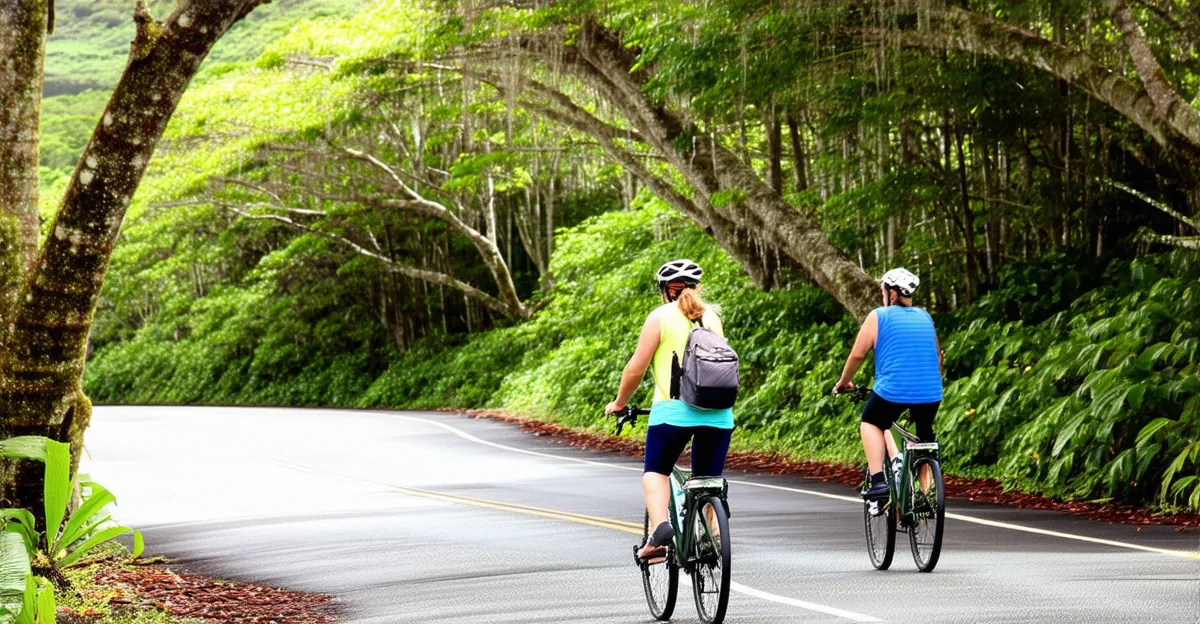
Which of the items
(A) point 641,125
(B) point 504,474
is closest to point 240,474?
(B) point 504,474

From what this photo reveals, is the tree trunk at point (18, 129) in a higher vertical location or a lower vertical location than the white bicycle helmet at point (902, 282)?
higher

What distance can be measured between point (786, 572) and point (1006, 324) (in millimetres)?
9868

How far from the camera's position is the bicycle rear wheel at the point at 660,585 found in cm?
776

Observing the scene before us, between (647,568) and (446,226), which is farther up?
(446,226)

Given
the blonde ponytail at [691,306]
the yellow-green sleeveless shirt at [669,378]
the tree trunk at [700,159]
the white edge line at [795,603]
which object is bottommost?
the white edge line at [795,603]

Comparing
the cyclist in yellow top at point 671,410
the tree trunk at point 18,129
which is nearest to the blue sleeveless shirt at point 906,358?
the cyclist in yellow top at point 671,410

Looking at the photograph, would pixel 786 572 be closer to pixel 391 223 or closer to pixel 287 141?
pixel 287 141

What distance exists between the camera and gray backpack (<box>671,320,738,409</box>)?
7266 millimetres

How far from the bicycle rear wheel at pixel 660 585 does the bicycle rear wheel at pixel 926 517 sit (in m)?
1.97

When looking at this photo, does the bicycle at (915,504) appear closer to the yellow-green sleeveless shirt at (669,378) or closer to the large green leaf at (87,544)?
the yellow-green sleeveless shirt at (669,378)

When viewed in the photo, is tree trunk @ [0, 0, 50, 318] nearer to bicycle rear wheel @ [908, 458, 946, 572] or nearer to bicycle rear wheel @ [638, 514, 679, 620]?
bicycle rear wheel @ [638, 514, 679, 620]

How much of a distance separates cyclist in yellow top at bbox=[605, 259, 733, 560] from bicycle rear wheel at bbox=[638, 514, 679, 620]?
222 millimetres

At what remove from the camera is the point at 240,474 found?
2012 centimetres

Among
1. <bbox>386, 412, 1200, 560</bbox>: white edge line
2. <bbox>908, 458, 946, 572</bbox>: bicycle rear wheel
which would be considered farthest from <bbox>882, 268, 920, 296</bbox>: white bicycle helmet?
<bbox>386, 412, 1200, 560</bbox>: white edge line
